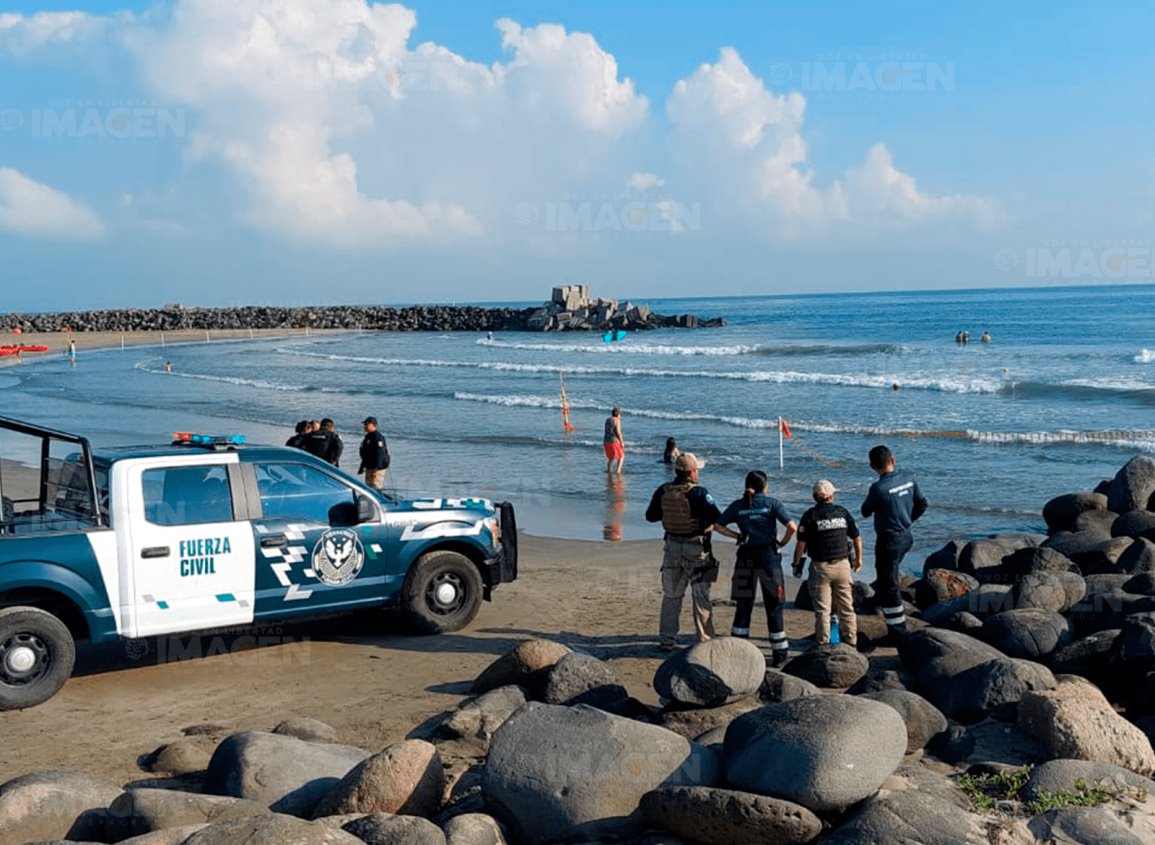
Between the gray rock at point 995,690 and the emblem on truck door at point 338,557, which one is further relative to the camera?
the emblem on truck door at point 338,557

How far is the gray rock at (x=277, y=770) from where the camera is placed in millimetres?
6496

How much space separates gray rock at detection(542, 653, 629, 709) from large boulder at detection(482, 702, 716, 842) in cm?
159

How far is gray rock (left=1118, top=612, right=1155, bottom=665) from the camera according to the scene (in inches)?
334

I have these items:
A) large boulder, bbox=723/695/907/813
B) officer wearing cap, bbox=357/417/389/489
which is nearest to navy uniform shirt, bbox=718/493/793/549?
large boulder, bbox=723/695/907/813

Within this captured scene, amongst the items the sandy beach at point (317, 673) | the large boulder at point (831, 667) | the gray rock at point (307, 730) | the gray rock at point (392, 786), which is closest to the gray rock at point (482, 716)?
the sandy beach at point (317, 673)

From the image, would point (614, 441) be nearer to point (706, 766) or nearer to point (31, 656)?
point (31, 656)

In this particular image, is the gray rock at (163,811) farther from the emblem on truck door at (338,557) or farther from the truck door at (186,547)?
the emblem on truck door at (338,557)

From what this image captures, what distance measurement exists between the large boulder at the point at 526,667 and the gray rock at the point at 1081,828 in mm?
3674

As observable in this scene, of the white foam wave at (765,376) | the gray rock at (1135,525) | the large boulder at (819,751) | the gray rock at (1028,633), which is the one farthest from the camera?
the white foam wave at (765,376)

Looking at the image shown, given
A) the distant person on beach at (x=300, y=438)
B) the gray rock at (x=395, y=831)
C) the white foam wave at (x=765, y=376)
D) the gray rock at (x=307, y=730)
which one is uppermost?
the distant person on beach at (x=300, y=438)

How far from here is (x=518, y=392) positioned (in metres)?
41.5

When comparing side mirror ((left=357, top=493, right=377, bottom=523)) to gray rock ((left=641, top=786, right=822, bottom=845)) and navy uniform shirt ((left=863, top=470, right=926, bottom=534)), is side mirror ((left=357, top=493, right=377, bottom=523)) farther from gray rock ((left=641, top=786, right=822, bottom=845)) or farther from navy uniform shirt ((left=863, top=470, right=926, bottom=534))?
gray rock ((left=641, top=786, right=822, bottom=845))

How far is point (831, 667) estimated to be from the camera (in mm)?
8742

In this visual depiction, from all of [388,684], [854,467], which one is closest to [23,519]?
[388,684]
